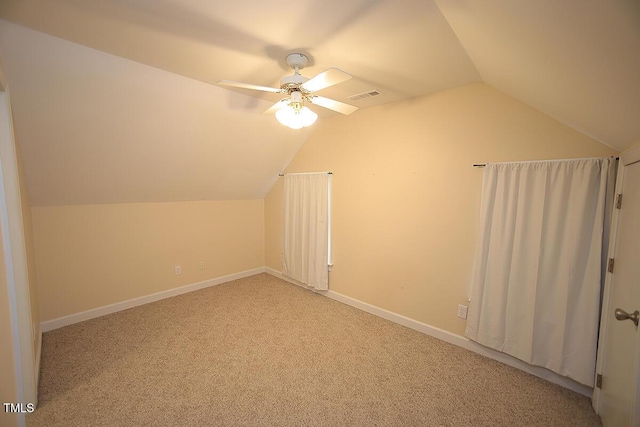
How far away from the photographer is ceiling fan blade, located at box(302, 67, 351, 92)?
1485mm

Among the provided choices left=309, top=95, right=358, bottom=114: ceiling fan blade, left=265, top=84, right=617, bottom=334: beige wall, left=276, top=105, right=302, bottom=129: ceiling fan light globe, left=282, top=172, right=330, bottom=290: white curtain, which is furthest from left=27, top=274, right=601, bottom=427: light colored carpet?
left=309, top=95, right=358, bottom=114: ceiling fan blade

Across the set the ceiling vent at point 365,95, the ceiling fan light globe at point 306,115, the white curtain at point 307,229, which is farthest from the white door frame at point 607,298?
the white curtain at point 307,229

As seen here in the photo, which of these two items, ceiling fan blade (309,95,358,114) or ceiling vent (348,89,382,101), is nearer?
ceiling fan blade (309,95,358,114)

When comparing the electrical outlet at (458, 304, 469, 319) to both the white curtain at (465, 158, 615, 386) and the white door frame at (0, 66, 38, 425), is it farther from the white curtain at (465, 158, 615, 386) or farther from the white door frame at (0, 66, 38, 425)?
the white door frame at (0, 66, 38, 425)

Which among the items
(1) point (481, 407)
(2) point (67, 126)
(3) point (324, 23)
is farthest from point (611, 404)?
(2) point (67, 126)

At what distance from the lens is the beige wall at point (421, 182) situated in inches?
88.5

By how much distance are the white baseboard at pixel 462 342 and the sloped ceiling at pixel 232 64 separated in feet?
5.99

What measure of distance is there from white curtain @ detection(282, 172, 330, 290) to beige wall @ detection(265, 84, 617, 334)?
15 centimetres

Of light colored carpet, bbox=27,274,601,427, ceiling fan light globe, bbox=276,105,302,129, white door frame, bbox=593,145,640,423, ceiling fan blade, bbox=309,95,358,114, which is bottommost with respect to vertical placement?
light colored carpet, bbox=27,274,601,427

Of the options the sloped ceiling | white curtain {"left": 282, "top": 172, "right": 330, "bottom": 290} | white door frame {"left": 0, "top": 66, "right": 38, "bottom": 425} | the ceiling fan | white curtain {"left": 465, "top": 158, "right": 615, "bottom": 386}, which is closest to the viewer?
the sloped ceiling

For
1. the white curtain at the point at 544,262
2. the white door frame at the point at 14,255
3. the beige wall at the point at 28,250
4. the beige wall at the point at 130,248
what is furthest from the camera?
the beige wall at the point at 130,248

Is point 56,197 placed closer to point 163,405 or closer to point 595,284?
point 163,405

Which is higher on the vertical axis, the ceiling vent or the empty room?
the ceiling vent

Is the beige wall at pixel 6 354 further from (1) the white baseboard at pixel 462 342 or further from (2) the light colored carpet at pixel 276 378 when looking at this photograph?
(1) the white baseboard at pixel 462 342
